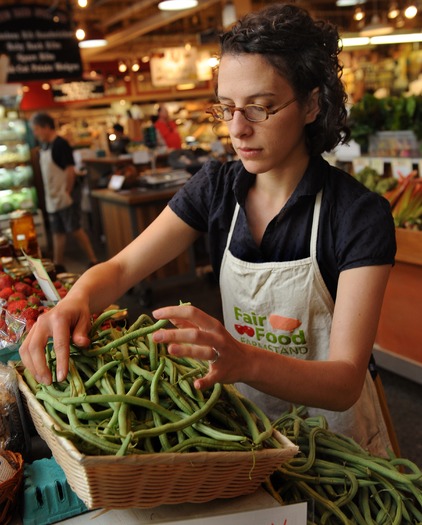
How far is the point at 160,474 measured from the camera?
1039 millimetres

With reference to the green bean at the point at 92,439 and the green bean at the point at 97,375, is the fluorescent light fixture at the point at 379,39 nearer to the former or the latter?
the green bean at the point at 97,375

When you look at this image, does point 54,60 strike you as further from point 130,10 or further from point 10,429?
point 10,429

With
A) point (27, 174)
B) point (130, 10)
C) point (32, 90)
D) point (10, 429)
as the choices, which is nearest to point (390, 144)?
point (10, 429)

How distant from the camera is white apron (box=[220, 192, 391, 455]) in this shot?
1.75 meters

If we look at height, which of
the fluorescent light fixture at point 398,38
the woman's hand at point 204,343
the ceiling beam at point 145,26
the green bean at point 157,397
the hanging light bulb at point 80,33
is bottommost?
the green bean at point 157,397

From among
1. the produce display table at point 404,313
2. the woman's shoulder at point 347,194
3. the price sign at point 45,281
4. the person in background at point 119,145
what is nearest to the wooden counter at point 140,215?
the person in background at point 119,145

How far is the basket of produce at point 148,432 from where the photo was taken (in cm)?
102

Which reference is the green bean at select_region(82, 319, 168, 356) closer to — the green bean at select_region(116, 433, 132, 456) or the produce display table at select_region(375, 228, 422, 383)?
the green bean at select_region(116, 433, 132, 456)

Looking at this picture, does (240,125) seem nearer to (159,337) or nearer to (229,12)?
(159,337)

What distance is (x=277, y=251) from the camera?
1.79 metres

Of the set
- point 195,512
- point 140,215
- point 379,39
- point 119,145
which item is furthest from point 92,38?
point 195,512

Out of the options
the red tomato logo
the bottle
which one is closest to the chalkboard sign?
the bottle

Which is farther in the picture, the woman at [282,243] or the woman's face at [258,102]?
the woman's face at [258,102]

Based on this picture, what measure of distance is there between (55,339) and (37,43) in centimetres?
842
